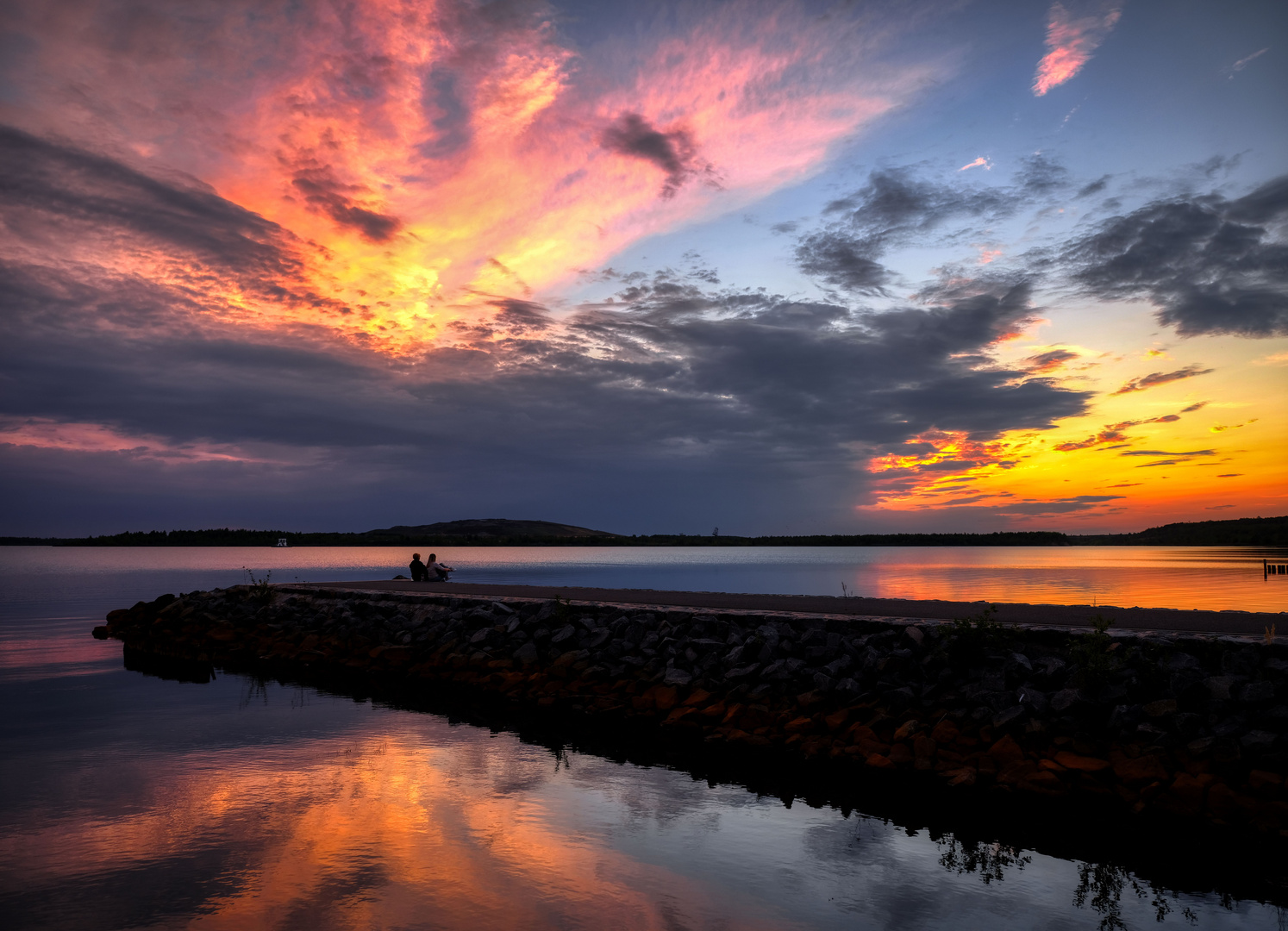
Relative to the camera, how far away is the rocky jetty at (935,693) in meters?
11.2

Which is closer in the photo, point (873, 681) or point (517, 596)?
point (873, 681)

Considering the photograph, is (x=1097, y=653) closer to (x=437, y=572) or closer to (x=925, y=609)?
(x=925, y=609)

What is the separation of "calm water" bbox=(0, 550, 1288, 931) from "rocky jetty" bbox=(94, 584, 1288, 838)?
1912 millimetres

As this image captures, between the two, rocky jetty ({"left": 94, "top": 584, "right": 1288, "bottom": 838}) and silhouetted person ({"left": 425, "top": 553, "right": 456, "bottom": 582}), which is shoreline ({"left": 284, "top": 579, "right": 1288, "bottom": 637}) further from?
silhouetted person ({"left": 425, "top": 553, "right": 456, "bottom": 582})

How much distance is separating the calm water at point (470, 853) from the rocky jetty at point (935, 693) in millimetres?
1912

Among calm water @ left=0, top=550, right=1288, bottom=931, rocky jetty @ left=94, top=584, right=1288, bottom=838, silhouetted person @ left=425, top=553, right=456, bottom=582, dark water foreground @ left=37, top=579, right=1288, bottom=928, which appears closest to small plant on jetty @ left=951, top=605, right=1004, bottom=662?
rocky jetty @ left=94, top=584, right=1288, bottom=838

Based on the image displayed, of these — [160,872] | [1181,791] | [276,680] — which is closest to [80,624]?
[276,680]

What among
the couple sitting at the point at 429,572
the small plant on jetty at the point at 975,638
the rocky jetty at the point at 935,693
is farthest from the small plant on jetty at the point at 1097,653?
the couple sitting at the point at 429,572

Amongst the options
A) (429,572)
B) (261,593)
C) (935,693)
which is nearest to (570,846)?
(935,693)

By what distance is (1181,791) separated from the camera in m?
10.7

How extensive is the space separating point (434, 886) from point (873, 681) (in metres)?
9.22

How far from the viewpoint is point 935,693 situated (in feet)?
46.7

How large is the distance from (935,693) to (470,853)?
28.4 ft

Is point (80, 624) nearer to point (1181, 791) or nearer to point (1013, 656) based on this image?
point (1013, 656)
